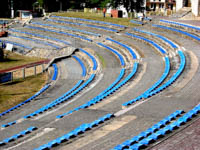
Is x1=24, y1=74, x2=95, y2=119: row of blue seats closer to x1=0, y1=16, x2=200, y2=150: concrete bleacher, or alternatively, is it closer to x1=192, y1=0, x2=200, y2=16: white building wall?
x1=0, y1=16, x2=200, y2=150: concrete bleacher

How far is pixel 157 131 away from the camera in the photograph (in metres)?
15.7

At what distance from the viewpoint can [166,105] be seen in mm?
20906

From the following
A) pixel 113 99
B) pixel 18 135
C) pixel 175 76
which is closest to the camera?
pixel 18 135

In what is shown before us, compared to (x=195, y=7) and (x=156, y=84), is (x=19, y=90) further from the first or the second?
(x=195, y=7)

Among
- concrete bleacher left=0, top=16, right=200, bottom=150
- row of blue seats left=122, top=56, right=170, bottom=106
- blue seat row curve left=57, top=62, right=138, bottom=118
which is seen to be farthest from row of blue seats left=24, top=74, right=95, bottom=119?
row of blue seats left=122, top=56, right=170, bottom=106

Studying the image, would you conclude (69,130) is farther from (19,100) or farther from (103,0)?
(103,0)

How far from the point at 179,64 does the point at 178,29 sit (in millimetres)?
14803

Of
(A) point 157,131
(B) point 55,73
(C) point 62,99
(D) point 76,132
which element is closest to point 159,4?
(B) point 55,73

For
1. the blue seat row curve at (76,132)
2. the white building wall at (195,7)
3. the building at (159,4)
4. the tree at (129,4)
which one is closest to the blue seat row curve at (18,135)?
the blue seat row curve at (76,132)

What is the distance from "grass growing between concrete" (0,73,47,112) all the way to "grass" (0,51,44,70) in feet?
26.9

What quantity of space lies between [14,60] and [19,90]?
17799mm

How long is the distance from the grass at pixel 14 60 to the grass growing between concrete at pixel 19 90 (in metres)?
8.19

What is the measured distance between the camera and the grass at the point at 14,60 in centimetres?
4699

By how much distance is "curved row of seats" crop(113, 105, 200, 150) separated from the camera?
14.2 m
